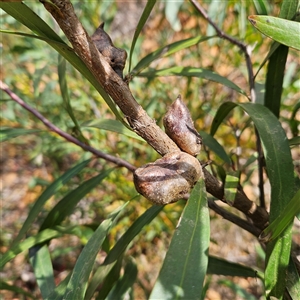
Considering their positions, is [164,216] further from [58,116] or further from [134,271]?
[134,271]

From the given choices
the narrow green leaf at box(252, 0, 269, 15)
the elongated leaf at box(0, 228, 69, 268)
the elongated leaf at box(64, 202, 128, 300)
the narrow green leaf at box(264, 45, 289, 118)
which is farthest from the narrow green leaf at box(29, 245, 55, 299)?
the narrow green leaf at box(252, 0, 269, 15)

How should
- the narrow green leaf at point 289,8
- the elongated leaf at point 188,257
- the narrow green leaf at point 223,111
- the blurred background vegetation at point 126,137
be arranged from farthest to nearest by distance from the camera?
the blurred background vegetation at point 126,137 < the narrow green leaf at point 223,111 < the narrow green leaf at point 289,8 < the elongated leaf at point 188,257

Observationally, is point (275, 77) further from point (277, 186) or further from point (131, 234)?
point (131, 234)

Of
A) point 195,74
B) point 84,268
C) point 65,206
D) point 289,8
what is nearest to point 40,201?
point 65,206

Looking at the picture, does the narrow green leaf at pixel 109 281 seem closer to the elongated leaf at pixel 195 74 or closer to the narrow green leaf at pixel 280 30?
the elongated leaf at pixel 195 74

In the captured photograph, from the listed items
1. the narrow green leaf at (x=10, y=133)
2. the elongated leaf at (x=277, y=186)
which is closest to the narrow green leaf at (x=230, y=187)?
the elongated leaf at (x=277, y=186)

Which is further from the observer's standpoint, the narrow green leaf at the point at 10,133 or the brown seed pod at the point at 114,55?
the narrow green leaf at the point at 10,133

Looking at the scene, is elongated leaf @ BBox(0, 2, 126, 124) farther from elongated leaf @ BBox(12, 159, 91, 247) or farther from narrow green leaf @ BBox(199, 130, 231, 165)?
elongated leaf @ BBox(12, 159, 91, 247)
